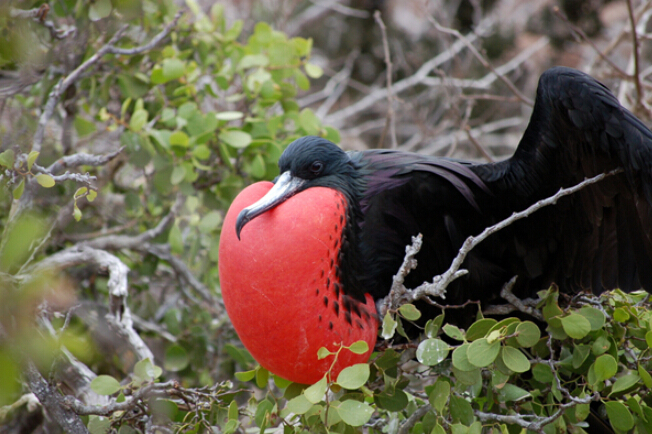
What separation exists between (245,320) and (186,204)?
82 centimetres

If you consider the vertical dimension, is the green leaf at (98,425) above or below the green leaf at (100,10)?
below

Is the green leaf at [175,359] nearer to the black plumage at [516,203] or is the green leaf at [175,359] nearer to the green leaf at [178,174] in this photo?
the green leaf at [178,174]

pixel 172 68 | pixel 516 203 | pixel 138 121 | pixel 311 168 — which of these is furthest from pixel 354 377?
pixel 172 68

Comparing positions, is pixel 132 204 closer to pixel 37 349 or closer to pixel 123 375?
pixel 123 375

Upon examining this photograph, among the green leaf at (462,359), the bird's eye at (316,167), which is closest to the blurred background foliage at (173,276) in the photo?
the green leaf at (462,359)

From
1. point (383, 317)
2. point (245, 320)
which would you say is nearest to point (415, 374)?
point (383, 317)

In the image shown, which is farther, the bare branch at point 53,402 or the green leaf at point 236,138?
the green leaf at point 236,138

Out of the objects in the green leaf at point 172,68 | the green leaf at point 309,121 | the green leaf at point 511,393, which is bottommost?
the green leaf at point 511,393

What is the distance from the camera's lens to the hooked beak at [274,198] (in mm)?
1229

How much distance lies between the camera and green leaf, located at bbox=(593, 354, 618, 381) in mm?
1227

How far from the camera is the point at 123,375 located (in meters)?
1.88

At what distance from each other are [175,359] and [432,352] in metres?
0.92

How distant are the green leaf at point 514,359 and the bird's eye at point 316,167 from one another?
0.58 meters

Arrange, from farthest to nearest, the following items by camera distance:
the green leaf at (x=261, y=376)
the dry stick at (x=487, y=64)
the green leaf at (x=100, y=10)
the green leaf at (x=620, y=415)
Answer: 1. the dry stick at (x=487, y=64)
2. the green leaf at (x=100, y=10)
3. the green leaf at (x=261, y=376)
4. the green leaf at (x=620, y=415)
